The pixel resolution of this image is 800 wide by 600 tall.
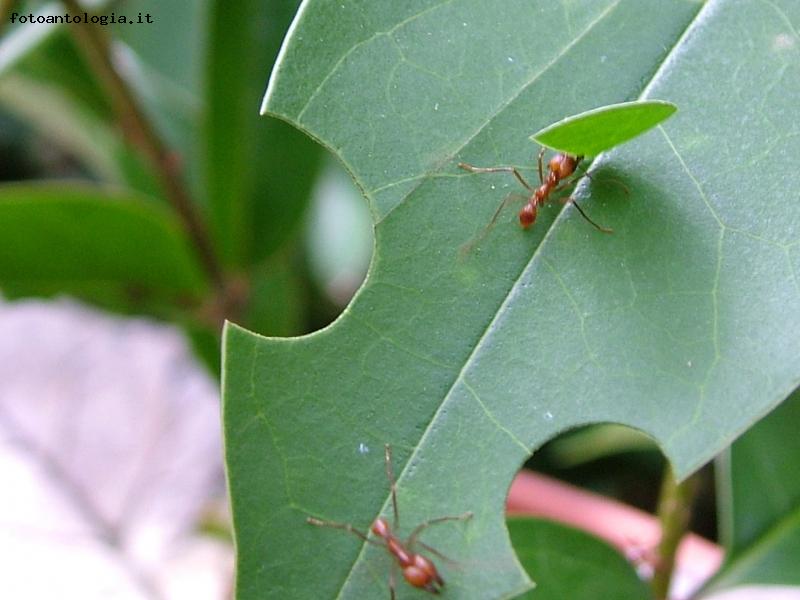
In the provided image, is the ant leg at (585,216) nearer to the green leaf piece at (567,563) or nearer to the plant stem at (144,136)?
the green leaf piece at (567,563)

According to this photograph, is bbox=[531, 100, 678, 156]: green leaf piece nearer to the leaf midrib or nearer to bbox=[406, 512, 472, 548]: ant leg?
the leaf midrib

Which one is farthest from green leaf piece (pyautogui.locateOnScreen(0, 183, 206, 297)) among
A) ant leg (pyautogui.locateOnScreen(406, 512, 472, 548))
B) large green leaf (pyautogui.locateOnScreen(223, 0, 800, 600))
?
ant leg (pyautogui.locateOnScreen(406, 512, 472, 548))

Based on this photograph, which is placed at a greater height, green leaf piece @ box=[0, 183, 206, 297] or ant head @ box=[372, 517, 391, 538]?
ant head @ box=[372, 517, 391, 538]

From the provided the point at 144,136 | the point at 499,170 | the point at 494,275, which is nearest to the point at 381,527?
the point at 494,275

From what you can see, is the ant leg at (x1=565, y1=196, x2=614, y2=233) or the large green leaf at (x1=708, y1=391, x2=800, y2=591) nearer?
the ant leg at (x1=565, y1=196, x2=614, y2=233)

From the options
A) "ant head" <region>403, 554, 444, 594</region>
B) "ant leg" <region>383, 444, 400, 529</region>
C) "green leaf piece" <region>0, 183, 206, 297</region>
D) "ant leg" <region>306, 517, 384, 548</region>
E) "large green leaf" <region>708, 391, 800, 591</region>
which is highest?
"ant leg" <region>383, 444, 400, 529</region>

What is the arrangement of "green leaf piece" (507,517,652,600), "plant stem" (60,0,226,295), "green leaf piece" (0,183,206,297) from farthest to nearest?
"green leaf piece" (0,183,206,297) → "plant stem" (60,0,226,295) → "green leaf piece" (507,517,652,600)

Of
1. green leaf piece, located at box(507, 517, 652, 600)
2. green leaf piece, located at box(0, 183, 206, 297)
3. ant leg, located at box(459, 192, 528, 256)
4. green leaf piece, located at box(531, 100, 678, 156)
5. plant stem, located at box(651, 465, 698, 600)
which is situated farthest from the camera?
green leaf piece, located at box(0, 183, 206, 297)
